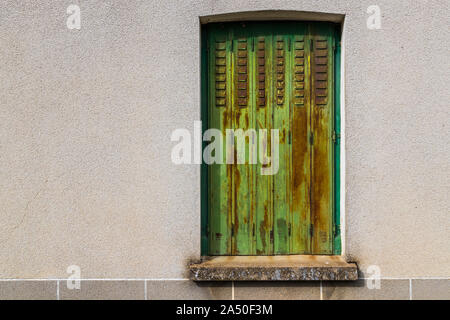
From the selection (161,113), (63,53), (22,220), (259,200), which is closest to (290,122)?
(259,200)

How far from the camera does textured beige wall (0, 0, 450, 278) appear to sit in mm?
3590

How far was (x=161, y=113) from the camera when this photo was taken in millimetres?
3643

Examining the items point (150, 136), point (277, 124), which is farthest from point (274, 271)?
point (150, 136)

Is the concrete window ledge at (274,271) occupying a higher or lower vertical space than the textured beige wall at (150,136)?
lower

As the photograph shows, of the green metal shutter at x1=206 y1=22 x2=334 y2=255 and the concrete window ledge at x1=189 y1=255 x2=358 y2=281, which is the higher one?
the green metal shutter at x1=206 y1=22 x2=334 y2=255

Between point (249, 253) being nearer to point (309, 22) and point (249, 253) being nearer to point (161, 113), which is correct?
point (161, 113)

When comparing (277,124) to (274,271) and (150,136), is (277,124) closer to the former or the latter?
(150,136)

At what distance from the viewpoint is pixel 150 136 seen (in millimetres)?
3641

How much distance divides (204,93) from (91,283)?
71.5 inches

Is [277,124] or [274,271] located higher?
[277,124]

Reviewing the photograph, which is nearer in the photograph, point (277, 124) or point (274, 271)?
point (274, 271)

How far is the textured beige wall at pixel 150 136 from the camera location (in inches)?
141

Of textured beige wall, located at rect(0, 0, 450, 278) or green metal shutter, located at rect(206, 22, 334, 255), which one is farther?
green metal shutter, located at rect(206, 22, 334, 255)

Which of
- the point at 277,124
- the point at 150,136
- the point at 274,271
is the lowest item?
the point at 274,271
